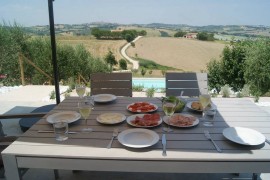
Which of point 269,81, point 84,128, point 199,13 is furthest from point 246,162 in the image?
point 199,13

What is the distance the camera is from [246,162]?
47.1 inches

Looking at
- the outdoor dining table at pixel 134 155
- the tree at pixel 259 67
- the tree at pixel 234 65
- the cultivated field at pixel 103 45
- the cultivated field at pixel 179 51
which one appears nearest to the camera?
the outdoor dining table at pixel 134 155

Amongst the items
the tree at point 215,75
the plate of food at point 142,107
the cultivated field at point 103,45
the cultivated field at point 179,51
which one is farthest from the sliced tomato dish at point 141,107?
the cultivated field at point 103,45

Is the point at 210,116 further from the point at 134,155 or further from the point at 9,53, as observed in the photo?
the point at 9,53

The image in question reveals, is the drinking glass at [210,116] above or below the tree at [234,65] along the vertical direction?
above

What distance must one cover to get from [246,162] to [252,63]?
26.3 feet

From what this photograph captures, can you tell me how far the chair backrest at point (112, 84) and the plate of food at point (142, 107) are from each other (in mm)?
775

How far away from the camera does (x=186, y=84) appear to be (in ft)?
9.27

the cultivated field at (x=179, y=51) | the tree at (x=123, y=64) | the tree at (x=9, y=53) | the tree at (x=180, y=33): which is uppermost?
the tree at (x=180, y=33)

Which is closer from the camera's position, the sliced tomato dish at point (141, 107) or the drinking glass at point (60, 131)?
the drinking glass at point (60, 131)

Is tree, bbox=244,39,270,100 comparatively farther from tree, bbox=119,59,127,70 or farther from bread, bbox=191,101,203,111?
tree, bbox=119,59,127,70

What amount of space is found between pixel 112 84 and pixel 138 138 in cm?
142

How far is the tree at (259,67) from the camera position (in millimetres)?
8031

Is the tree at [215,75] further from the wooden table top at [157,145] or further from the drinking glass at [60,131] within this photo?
the drinking glass at [60,131]
